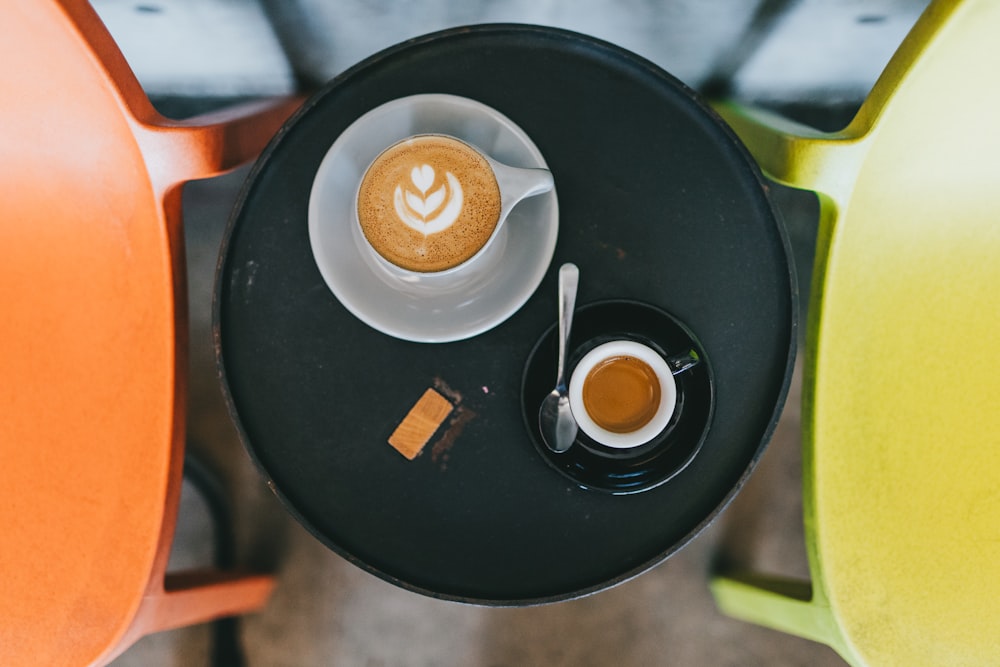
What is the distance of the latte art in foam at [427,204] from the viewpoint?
745 mm

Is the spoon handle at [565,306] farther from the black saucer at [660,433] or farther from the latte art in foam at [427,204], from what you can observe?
the latte art in foam at [427,204]

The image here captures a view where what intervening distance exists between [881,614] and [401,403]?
2.28 feet

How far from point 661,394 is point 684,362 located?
5cm

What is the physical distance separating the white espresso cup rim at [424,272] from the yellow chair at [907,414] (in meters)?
0.44

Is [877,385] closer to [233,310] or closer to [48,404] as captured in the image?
[233,310]

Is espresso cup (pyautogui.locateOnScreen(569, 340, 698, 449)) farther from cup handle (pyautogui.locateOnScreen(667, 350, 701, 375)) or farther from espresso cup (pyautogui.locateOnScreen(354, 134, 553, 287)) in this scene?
espresso cup (pyautogui.locateOnScreen(354, 134, 553, 287))

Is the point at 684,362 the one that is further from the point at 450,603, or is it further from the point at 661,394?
the point at 450,603

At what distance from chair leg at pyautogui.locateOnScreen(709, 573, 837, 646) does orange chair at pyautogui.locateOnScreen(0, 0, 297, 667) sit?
3.01 ft

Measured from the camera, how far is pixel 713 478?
2.63 feet

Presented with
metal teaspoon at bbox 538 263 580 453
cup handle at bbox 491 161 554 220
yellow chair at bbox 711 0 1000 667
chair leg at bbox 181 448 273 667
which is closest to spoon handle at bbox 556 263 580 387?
metal teaspoon at bbox 538 263 580 453

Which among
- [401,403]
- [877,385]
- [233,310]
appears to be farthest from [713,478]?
[233,310]

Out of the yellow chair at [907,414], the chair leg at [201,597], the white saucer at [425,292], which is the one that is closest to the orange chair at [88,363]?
the chair leg at [201,597]

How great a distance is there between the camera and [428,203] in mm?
750

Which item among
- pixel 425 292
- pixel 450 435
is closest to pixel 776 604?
pixel 450 435
